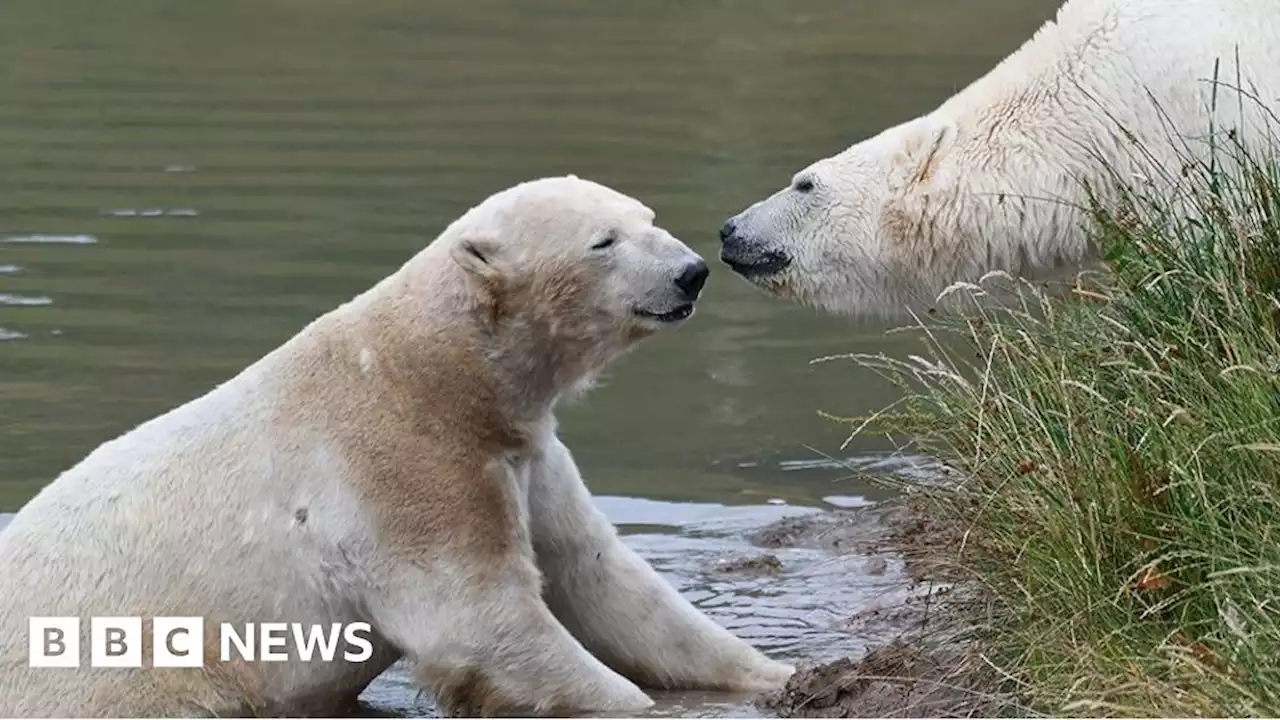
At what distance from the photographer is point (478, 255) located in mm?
5816

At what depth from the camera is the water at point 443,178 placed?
8.42m

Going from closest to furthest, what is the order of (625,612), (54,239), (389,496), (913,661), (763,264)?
(913,661) < (389,496) < (625,612) < (763,264) < (54,239)

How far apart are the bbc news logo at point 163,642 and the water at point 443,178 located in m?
0.59

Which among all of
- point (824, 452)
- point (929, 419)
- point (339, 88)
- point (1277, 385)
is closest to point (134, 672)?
point (929, 419)

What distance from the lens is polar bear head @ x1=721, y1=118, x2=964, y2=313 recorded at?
→ 6668 millimetres

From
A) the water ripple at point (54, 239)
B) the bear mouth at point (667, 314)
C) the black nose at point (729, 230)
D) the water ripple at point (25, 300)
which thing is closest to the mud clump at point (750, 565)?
the black nose at point (729, 230)

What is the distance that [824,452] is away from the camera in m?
8.65

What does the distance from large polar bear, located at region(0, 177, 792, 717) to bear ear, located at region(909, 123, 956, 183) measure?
1148 millimetres

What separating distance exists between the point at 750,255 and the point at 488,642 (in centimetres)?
183

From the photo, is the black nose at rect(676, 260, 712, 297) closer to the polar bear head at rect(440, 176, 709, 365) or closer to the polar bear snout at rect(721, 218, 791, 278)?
the polar bear head at rect(440, 176, 709, 365)

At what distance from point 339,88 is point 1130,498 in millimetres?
12930

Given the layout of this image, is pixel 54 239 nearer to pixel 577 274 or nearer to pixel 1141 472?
pixel 577 274

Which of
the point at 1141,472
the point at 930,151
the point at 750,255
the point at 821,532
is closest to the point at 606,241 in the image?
the point at 750,255

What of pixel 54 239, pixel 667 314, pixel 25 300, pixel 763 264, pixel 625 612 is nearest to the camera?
pixel 667 314
